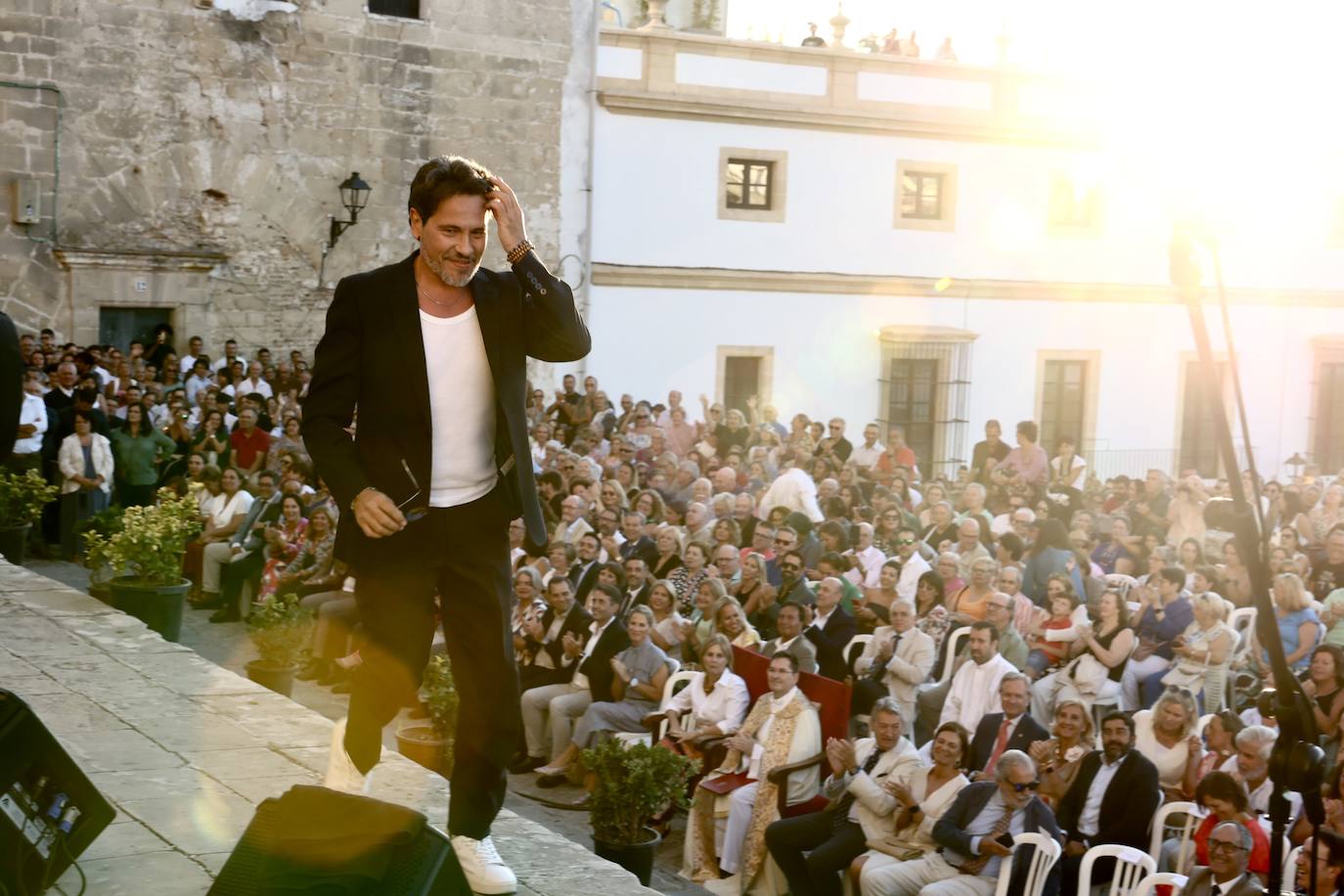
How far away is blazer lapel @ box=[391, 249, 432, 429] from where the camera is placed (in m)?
3.28

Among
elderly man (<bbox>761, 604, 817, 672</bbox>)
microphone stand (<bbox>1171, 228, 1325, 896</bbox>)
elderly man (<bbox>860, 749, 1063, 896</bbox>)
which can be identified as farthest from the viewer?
elderly man (<bbox>761, 604, 817, 672</bbox>)

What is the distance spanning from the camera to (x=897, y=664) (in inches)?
333

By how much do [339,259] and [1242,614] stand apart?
12.7 meters

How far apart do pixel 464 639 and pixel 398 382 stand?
61cm

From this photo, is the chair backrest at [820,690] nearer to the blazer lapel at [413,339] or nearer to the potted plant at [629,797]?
the potted plant at [629,797]

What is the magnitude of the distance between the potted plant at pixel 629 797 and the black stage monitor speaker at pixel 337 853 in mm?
4155

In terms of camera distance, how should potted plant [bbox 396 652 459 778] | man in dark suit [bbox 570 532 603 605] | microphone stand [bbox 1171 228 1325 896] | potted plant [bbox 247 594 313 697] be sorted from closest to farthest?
1. microphone stand [bbox 1171 228 1325 896]
2. potted plant [bbox 396 652 459 778]
3. potted plant [bbox 247 594 313 697]
4. man in dark suit [bbox 570 532 603 605]

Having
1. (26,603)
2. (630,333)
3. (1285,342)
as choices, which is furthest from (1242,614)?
(1285,342)

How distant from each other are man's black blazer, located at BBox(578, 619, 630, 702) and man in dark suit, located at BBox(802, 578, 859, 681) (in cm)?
121

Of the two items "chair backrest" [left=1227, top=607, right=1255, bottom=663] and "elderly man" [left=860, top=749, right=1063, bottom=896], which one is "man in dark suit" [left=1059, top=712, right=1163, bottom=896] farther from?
"chair backrest" [left=1227, top=607, right=1255, bottom=663]

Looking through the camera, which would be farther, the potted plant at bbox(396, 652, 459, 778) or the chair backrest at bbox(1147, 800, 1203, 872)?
the potted plant at bbox(396, 652, 459, 778)

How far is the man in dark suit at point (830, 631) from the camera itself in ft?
29.3

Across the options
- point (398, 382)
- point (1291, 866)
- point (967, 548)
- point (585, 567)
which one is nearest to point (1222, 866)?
point (1291, 866)

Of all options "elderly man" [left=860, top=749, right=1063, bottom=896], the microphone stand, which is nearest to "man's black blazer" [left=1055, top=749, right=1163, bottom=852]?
"elderly man" [left=860, top=749, right=1063, bottom=896]
